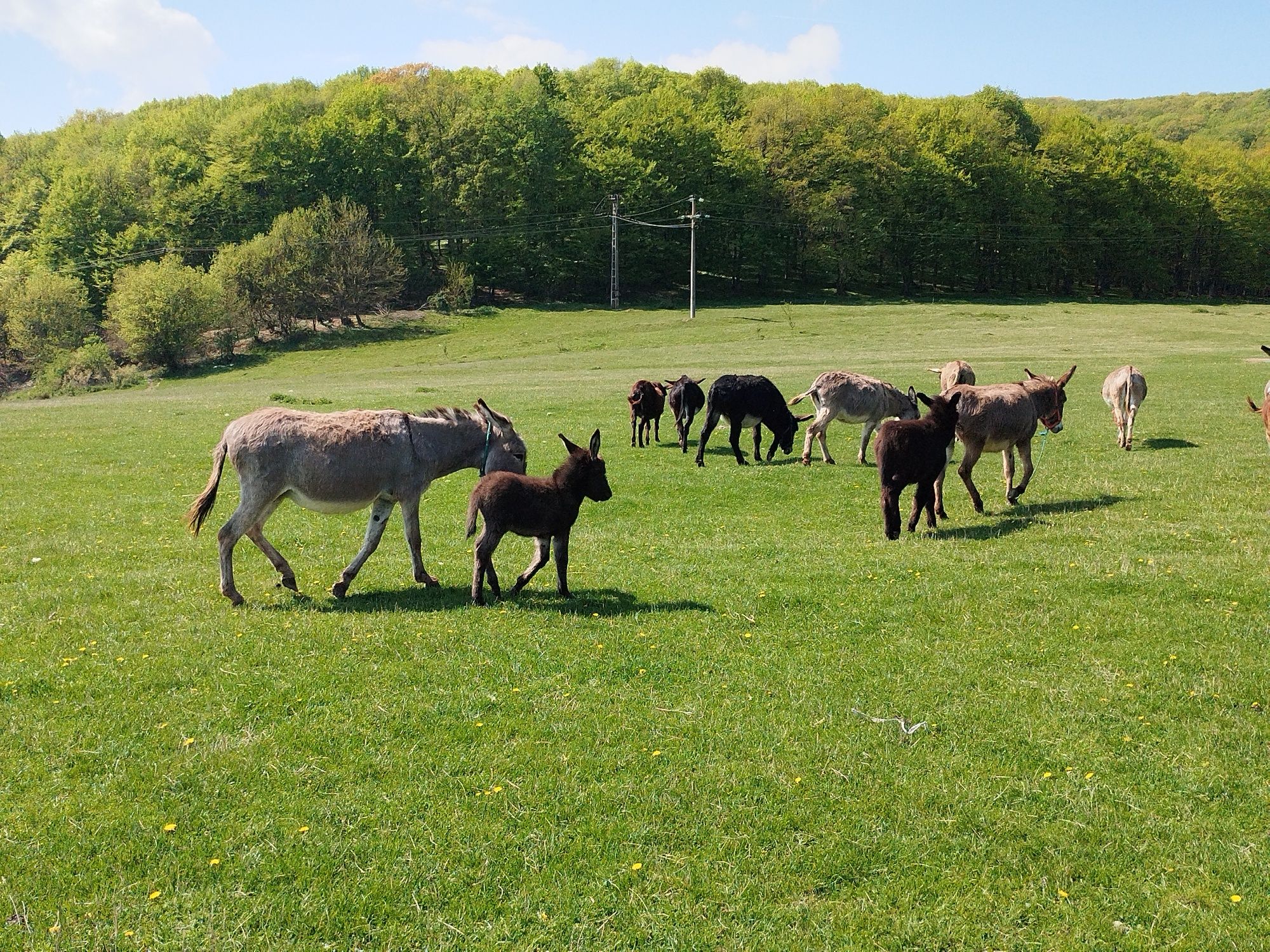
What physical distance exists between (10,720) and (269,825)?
9.46 ft

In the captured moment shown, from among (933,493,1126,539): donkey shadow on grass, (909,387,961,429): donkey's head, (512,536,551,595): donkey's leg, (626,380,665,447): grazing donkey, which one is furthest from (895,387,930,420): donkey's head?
(512,536,551,595): donkey's leg

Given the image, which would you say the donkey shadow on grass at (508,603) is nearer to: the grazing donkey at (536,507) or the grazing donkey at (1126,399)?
the grazing donkey at (536,507)

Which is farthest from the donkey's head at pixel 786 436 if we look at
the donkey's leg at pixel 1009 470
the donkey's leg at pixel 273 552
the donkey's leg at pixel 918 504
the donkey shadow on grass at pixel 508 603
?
the donkey's leg at pixel 273 552

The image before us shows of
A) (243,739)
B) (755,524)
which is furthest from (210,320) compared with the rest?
(243,739)

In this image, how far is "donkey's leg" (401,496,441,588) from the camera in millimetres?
11070

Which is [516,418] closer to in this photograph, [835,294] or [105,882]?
[105,882]

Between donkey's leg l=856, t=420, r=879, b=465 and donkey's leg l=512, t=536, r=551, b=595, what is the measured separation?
453 inches

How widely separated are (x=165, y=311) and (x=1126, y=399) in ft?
201

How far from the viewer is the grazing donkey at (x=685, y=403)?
2297 cm

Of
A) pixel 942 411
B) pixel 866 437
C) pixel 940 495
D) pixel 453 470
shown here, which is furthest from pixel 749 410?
pixel 453 470

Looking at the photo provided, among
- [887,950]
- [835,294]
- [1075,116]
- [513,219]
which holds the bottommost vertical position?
[887,950]

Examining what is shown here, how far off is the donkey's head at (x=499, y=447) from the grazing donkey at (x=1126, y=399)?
15.3m

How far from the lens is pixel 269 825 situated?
5.74 meters

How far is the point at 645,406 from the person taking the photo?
77.9 ft
